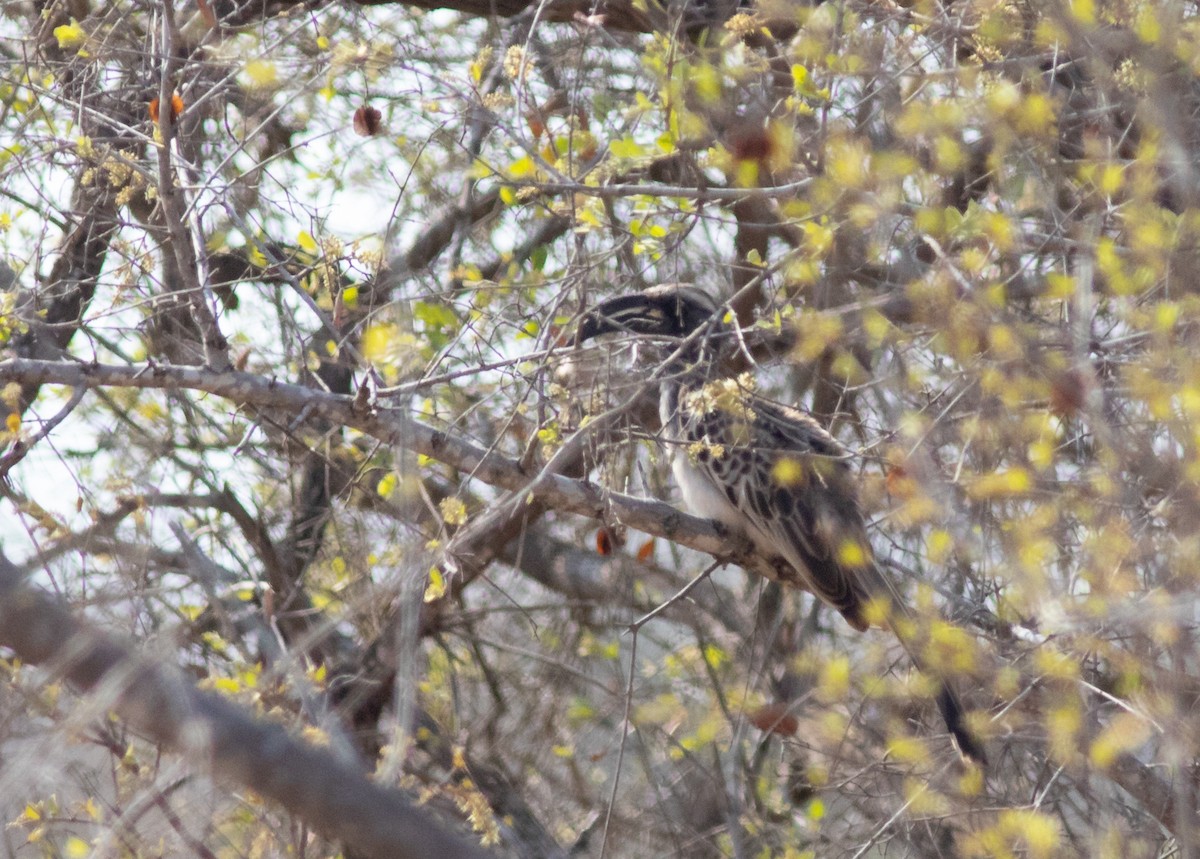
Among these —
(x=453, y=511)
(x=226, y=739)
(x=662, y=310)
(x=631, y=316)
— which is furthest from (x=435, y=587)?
(x=226, y=739)

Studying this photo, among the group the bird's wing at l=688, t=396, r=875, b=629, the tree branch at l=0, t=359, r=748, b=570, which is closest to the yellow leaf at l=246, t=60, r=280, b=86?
the tree branch at l=0, t=359, r=748, b=570

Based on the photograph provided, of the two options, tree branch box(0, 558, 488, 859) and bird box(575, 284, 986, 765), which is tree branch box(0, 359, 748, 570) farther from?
tree branch box(0, 558, 488, 859)

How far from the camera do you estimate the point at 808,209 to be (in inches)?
152

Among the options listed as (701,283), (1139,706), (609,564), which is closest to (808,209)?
(1139,706)

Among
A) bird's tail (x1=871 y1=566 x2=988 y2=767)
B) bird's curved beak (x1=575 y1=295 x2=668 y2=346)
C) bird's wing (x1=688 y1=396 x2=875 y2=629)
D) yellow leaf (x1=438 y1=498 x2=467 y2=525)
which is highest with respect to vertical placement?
bird's curved beak (x1=575 y1=295 x2=668 y2=346)

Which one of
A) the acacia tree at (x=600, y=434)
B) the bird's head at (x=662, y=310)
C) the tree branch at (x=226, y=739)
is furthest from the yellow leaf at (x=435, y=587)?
the tree branch at (x=226, y=739)

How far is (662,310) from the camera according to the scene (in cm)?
568

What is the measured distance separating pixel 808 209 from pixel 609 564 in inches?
122

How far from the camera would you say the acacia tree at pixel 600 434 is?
2988 millimetres

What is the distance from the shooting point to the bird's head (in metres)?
5.41

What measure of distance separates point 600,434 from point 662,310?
128 cm

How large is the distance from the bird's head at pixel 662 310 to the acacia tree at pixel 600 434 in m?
0.12

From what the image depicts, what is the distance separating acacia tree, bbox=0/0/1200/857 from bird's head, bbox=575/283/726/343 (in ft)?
0.40

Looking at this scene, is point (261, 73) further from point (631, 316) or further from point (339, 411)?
point (631, 316)
